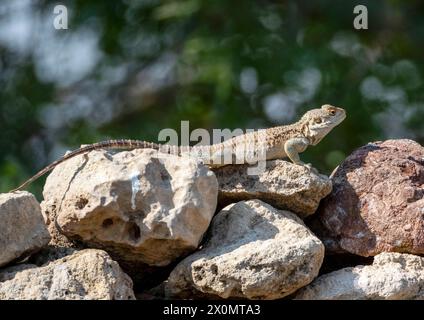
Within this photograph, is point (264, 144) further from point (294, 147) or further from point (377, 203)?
point (377, 203)

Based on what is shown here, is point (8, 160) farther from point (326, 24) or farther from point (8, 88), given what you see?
point (326, 24)

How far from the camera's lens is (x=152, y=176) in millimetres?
5523

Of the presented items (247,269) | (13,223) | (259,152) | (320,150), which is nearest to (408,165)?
(259,152)

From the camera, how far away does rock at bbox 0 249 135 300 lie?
5.26m

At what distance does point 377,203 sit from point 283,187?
1.84 feet

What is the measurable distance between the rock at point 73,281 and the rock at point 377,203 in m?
1.36

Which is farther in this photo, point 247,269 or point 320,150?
point 320,150

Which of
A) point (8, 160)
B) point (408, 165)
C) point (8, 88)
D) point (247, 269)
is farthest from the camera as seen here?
point (8, 88)

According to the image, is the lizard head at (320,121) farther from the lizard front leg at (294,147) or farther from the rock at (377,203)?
the rock at (377,203)

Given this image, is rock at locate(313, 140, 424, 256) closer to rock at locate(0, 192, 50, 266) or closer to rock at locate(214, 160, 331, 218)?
rock at locate(214, 160, 331, 218)

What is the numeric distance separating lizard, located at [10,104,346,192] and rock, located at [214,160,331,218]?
0.17m

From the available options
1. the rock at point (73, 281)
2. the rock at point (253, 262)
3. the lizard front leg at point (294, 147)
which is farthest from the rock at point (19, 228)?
the lizard front leg at point (294, 147)

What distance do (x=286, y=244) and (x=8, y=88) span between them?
33.8 ft

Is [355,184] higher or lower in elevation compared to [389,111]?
higher
